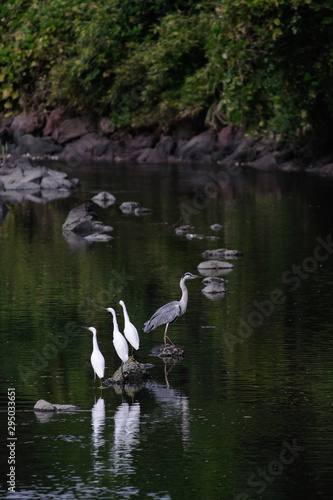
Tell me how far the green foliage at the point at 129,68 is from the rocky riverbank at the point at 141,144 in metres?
0.98

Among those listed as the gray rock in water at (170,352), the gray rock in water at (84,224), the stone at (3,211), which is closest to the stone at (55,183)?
the stone at (3,211)

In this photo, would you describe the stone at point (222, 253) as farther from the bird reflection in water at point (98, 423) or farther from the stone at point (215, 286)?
the bird reflection in water at point (98, 423)

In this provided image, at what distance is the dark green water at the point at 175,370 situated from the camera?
9031mm

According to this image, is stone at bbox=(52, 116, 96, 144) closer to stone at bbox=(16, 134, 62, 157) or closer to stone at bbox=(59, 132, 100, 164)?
stone at bbox=(59, 132, 100, 164)

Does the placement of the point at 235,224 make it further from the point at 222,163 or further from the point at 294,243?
the point at 222,163

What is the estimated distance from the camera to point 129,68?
50.5m

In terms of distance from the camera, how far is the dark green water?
9031 millimetres

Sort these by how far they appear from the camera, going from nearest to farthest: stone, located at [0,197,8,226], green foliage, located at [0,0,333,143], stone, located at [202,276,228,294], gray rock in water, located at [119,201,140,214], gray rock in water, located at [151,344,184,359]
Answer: gray rock in water, located at [151,344,184,359]
stone, located at [202,276,228,294]
stone, located at [0,197,8,226]
gray rock in water, located at [119,201,140,214]
green foliage, located at [0,0,333,143]

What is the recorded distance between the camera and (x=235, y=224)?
87.9 feet

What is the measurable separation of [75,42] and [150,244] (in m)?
33.8

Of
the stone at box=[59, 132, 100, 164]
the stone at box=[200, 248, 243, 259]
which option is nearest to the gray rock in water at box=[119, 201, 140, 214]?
the stone at box=[200, 248, 243, 259]

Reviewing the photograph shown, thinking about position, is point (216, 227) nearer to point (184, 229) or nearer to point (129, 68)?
point (184, 229)

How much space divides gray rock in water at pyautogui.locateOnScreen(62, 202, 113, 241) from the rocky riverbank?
18.5 meters

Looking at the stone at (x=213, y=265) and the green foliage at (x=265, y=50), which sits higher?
the green foliage at (x=265, y=50)
